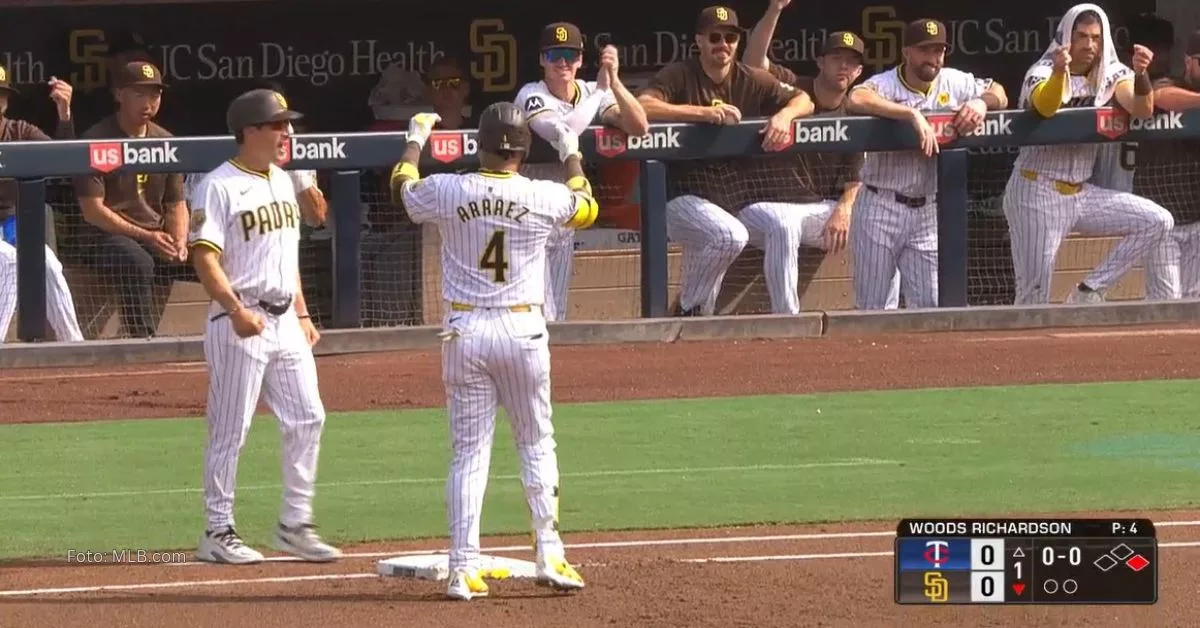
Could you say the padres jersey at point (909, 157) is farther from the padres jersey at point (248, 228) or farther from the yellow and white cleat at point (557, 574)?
the yellow and white cleat at point (557, 574)

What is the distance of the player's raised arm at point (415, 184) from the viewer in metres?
7.32

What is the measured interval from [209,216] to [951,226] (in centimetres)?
677

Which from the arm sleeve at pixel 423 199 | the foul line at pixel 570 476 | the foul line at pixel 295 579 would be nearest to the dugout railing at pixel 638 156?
the foul line at pixel 570 476

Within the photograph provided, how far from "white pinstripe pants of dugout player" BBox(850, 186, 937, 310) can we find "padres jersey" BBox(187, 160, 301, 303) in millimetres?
6125

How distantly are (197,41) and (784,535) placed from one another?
8.00m

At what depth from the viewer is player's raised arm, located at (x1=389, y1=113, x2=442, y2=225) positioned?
7319 mm

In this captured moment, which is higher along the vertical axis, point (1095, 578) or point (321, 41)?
point (321, 41)

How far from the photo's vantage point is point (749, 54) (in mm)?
13711

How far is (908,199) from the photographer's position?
534 inches

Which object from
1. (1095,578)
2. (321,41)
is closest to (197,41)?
(321,41)

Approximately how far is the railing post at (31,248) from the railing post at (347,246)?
1641 millimetres

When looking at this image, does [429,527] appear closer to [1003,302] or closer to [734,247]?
[734,247]

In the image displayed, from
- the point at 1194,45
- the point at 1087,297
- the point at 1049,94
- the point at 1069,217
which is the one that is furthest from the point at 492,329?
the point at 1194,45

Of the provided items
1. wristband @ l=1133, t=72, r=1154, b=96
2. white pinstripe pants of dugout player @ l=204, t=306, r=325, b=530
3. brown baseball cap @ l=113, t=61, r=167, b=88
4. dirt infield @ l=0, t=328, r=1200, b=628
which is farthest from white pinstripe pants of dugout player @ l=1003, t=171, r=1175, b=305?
white pinstripe pants of dugout player @ l=204, t=306, r=325, b=530
